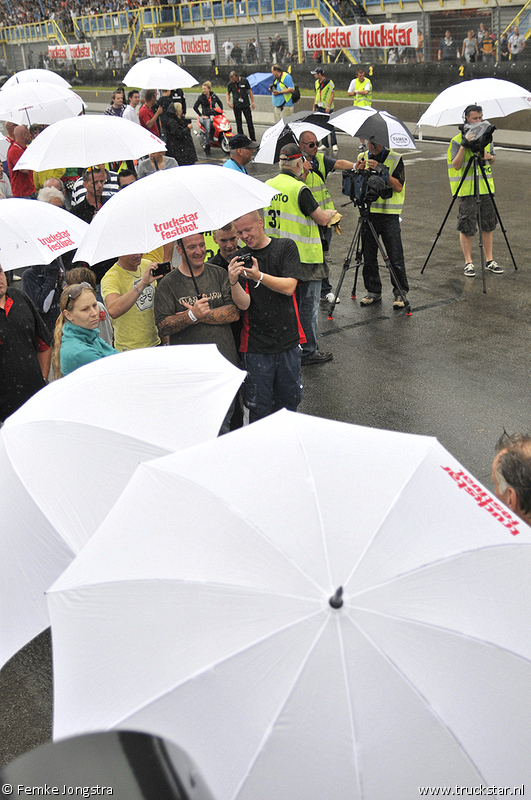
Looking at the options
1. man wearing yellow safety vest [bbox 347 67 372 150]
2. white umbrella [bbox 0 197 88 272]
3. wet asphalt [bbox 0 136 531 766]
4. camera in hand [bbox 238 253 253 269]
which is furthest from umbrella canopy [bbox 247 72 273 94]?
camera in hand [bbox 238 253 253 269]

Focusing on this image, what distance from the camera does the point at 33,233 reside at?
18.1 feet

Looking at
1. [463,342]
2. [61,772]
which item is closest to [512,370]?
[463,342]

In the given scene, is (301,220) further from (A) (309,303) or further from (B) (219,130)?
(B) (219,130)

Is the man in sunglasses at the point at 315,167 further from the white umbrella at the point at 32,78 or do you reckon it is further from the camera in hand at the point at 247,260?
the white umbrella at the point at 32,78

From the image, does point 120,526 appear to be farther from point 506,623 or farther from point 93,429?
point 506,623

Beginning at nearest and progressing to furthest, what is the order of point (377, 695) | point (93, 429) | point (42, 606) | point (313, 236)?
1. point (377, 695)
2. point (42, 606)
3. point (93, 429)
4. point (313, 236)

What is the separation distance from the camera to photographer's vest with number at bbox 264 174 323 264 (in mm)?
6770

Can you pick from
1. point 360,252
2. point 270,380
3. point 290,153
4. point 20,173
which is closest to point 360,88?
point 20,173

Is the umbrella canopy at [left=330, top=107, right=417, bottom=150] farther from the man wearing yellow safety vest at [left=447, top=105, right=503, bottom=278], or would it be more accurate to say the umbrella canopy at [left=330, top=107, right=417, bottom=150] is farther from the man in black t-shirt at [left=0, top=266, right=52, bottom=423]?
the man in black t-shirt at [left=0, top=266, right=52, bottom=423]

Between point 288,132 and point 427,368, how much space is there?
2662mm

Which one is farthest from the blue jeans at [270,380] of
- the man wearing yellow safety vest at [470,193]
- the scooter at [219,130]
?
the scooter at [219,130]

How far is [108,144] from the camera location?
25.2 ft

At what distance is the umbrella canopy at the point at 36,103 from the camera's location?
1134cm

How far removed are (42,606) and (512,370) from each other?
210 inches
